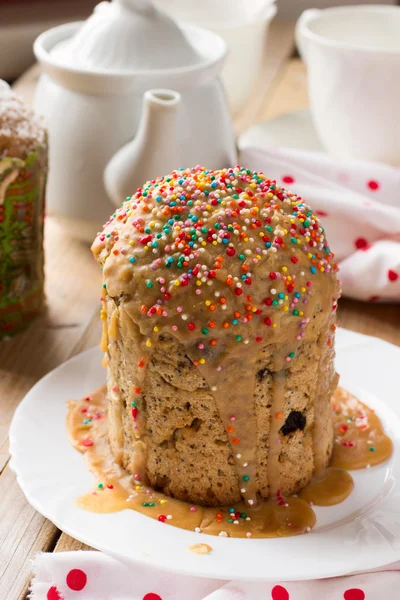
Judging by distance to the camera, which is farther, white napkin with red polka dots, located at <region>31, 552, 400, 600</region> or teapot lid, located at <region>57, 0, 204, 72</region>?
teapot lid, located at <region>57, 0, 204, 72</region>

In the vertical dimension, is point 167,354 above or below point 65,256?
above

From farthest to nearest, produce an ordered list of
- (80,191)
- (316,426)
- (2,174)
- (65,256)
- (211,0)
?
(211,0) < (65,256) < (80,191) < (2,174) < (316,426)

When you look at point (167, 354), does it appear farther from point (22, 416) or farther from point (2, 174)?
point (2, 174)

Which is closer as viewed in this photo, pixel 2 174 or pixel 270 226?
pixel 270 226

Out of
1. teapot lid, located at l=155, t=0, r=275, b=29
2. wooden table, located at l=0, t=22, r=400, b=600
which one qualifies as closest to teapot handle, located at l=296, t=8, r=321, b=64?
teapot lid, located at l=155, t=0, r=275, b=29

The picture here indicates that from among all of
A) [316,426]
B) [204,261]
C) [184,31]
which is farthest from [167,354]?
[184,31]

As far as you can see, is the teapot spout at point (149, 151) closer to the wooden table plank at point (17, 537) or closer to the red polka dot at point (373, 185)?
the red polka dot at point (373, 185)

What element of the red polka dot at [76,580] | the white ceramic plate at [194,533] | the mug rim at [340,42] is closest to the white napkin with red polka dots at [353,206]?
the mug rim at [340,42]

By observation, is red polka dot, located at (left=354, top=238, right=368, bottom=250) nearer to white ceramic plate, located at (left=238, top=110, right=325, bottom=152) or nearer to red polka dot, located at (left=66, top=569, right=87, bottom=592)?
white ceramic plate, located at (left=238, top=110, right=325, bottom=152)

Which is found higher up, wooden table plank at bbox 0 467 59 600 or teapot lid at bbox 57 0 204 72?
teapot lid at bbox 57 0 204 72
